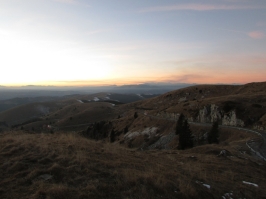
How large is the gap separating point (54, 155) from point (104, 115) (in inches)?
5368

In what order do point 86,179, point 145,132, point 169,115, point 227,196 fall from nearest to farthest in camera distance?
point 86,179
point 227,196
point 145,132
point 169,115

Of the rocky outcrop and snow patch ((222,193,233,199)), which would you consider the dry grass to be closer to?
snow patch ((222,193,233,199))

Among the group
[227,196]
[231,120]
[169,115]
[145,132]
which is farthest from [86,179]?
[169,115]

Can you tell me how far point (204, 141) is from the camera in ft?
153

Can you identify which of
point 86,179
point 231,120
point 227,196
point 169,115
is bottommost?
point 169,115

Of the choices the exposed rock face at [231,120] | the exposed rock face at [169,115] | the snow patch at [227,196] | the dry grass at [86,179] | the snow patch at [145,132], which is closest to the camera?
the dry grass at [86,179]

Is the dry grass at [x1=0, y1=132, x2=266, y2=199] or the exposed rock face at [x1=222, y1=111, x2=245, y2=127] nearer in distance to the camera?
the dry grass at [x1=0, y1=132, x2=266, y2=199]

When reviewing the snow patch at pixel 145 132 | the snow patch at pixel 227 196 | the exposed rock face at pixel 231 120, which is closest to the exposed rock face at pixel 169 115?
the snow patch at pixel 145 132

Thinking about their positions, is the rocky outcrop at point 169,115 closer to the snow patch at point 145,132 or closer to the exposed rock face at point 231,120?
the snow patch at point 145,132

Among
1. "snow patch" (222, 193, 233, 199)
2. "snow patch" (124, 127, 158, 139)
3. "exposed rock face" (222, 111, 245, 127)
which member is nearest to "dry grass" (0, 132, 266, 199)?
"snow patch" (222, 193, 233, 199)

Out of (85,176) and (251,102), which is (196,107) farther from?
(85,176)

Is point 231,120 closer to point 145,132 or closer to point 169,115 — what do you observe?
point 169,115

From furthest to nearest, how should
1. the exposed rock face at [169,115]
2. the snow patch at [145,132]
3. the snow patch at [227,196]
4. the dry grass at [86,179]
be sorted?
the exposed rock face at [169,115]
the snow patch at [145,132]
the snow patch at [227,196]
the dry grass at [86,179]

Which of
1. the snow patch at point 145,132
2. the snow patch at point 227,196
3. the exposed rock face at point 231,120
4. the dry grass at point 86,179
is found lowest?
the snow patch at point 145,132
